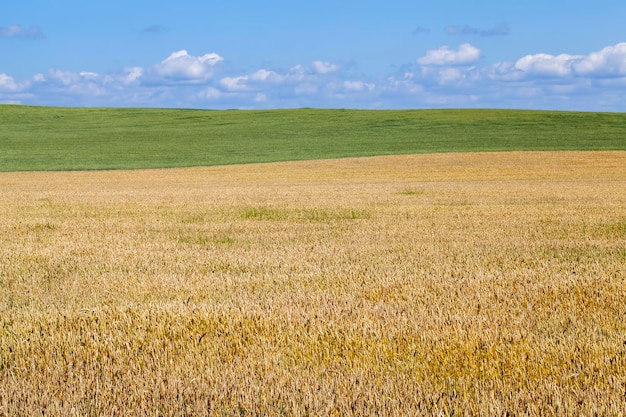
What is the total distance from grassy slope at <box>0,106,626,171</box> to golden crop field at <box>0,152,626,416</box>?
38.6 m

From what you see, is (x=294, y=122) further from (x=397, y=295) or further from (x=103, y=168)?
(x=397, y=295)

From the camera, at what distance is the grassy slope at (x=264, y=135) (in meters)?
55.3

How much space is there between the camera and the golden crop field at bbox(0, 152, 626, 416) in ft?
15.0

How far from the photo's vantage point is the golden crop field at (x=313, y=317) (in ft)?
15.0

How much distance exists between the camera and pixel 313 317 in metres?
6.41

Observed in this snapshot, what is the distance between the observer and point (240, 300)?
23.6 feet

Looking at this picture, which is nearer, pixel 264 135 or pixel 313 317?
pixel 313 317

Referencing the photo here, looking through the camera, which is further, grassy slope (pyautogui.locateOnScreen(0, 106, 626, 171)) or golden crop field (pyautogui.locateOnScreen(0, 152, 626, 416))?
grassy slope (pyautogui.locateOnScreen(0, 106, 626, 171))

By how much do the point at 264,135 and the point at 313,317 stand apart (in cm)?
6383

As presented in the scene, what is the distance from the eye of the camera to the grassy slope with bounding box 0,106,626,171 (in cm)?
5534

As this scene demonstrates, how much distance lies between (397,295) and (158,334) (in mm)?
2514

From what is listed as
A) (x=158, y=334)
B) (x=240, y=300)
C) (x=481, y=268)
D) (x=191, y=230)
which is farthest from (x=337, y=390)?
(x=191, y=230)

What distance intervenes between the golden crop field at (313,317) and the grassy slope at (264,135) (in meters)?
38.6

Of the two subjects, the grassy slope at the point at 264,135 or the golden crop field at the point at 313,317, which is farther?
the grassy slope at the point at 264,135
